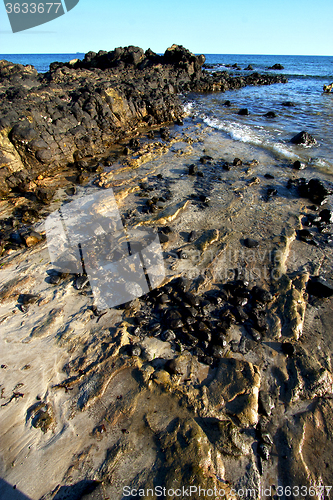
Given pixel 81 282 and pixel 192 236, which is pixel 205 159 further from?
pixel 81 282

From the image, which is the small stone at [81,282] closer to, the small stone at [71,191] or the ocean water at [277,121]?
the small stone at [71,191]

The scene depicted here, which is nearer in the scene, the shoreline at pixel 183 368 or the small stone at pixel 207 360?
the shoreline at pixel 183 368

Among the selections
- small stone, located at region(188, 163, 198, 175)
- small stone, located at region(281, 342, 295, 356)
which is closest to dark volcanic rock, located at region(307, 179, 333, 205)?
small stone, located at region(188, 163, 198, 175)

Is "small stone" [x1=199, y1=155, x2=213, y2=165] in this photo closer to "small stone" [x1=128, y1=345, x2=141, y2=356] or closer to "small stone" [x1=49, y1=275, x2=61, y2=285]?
"small stone" [x1=49, y1=275, x2=61, y2=285]

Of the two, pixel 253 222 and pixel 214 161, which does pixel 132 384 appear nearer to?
pixel 253 222

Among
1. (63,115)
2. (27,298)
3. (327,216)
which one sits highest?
(63,115)

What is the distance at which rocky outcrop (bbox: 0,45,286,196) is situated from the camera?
1010cm

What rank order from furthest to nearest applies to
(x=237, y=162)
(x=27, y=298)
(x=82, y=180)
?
(x=237, y=162) → (x=82, y=180) → (x=27, y=298)

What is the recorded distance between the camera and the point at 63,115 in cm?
1238

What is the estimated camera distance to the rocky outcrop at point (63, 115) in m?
10.1

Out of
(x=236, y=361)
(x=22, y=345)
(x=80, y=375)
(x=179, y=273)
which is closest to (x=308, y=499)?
(x=236, y=361)

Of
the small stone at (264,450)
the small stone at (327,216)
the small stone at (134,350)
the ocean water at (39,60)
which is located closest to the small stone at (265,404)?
the small stone at (264,450)

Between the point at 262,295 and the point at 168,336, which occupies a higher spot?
the point at 262,295

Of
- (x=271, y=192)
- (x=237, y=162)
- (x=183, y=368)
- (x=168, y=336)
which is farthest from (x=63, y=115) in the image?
(x=183, y=368)
